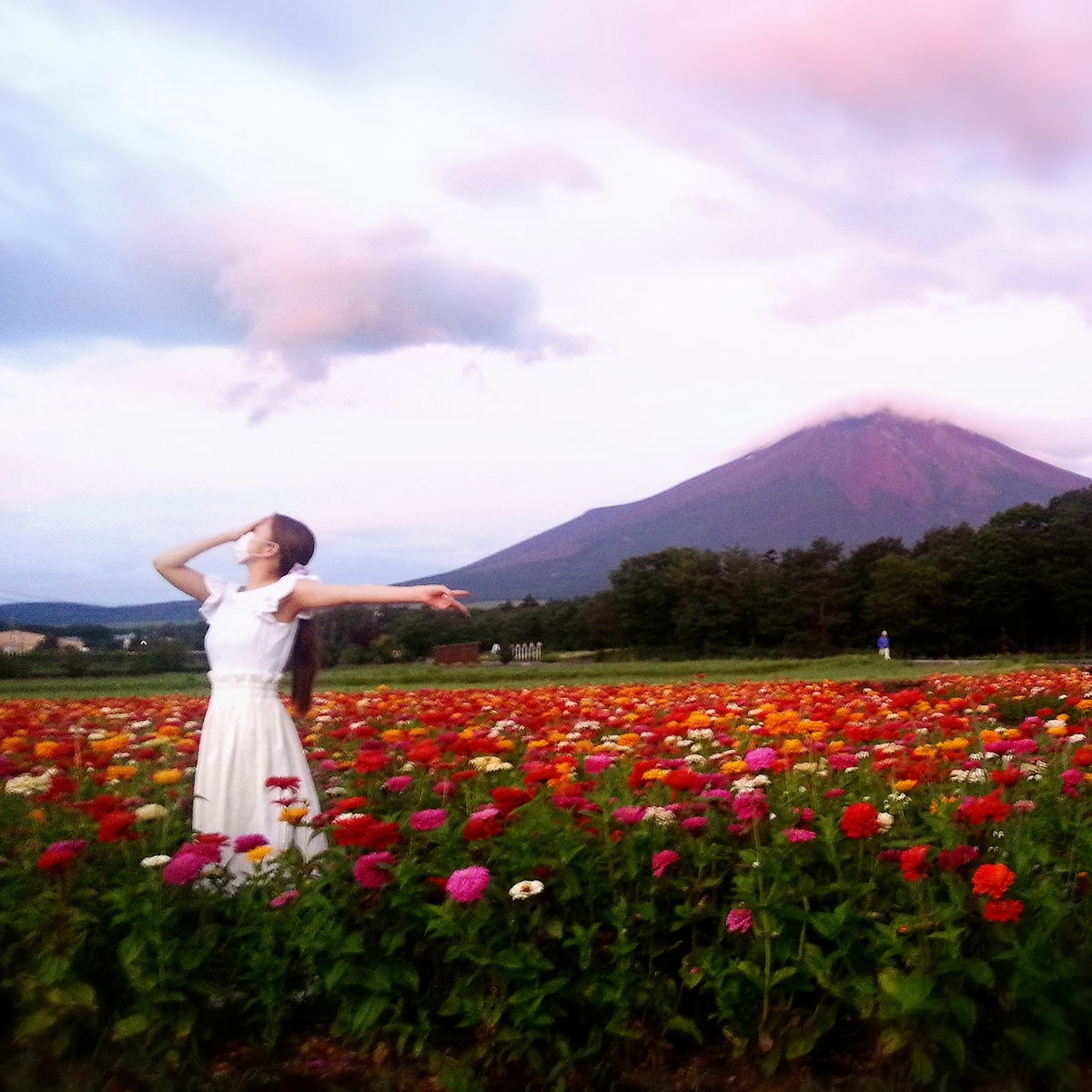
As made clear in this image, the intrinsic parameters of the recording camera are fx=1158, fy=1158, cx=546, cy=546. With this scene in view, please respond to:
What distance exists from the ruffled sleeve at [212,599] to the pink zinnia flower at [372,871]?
1.81 m

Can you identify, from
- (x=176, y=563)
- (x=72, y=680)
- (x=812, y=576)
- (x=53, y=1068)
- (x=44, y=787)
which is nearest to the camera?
(x=53, y=1068)

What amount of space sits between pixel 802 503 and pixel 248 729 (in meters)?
161

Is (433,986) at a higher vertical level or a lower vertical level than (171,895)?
lower

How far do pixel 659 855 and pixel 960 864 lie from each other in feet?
2.66

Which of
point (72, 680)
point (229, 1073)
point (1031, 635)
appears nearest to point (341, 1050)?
point (229, 1073)

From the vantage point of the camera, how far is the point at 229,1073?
3.04m

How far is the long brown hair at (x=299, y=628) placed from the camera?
452 centimetres

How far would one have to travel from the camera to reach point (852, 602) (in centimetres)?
5409

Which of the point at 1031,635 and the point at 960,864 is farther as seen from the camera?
the point at 1031,635

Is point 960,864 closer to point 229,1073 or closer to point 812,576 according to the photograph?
point 229,1073

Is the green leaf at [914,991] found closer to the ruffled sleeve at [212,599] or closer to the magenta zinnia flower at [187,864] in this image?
the magenta zinnia flower at [187,864]

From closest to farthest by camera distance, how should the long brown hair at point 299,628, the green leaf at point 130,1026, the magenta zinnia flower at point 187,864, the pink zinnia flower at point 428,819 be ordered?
the green leaf at point 130,1026 < the magenta zinnia flower at point 187,864 < the pink zinnia flower at point 428,819 < the long brown hair at point 299,628

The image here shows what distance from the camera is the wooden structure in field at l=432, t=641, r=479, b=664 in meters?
27.5

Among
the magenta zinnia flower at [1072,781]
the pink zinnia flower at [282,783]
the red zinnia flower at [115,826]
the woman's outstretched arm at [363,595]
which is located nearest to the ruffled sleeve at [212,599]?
the woman's outstretched arm at [363,595]
